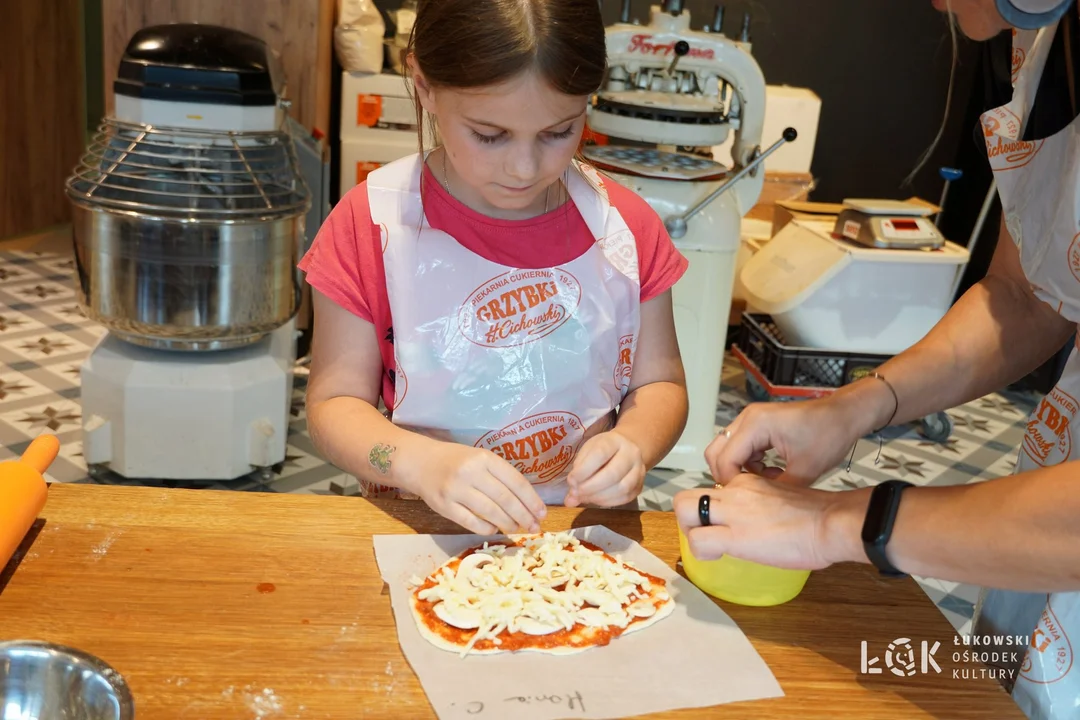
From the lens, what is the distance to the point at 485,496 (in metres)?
1.06

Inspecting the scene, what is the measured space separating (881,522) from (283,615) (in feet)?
1.87

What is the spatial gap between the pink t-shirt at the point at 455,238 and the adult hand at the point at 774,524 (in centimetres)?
46

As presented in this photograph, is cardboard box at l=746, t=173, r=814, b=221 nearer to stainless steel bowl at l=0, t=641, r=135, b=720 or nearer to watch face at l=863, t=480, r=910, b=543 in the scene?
watch face at l=863, t=480, r=910, b=543

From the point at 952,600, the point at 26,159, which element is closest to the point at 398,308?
the point at 952,600

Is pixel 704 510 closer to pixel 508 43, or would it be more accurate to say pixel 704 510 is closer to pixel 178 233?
pixel 508 43

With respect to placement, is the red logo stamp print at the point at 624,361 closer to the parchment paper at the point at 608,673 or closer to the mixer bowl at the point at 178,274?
the parchment paper at the point at 608,673

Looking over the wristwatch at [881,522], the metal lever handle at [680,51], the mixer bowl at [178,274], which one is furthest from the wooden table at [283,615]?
the metal lever handle at [680,51]

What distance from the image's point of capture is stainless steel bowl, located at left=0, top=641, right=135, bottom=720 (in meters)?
0.83

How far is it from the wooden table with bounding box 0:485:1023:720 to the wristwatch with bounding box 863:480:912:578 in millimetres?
113

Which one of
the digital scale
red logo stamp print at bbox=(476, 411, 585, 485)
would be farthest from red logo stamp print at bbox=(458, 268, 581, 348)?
the digital scale

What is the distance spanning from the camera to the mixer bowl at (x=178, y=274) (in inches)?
88.5

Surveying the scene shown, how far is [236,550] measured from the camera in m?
1.05

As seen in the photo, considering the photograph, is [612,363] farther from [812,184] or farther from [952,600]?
Answer: [812,184]

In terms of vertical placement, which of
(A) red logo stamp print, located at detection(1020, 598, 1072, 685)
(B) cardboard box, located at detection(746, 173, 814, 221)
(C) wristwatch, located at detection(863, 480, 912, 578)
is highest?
(C) wristwatch, located at detection(863, 480, 912, 578)
